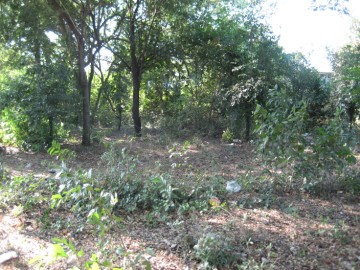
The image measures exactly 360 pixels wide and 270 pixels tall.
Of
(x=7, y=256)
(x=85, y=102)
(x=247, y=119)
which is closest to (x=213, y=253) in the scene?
(x=7, y=256)

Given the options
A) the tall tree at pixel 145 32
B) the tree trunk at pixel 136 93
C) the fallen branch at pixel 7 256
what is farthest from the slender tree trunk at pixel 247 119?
the fallen branch at pixel 7 256

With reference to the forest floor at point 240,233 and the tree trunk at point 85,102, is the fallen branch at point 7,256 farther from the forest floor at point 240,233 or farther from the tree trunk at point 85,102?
the tree trunk at point 85,102

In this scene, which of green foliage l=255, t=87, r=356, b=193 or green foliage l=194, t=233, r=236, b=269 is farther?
green foliage l=255, t=87, r=356, b=193

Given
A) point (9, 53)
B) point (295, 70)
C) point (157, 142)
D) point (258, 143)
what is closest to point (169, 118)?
point (157, 142)

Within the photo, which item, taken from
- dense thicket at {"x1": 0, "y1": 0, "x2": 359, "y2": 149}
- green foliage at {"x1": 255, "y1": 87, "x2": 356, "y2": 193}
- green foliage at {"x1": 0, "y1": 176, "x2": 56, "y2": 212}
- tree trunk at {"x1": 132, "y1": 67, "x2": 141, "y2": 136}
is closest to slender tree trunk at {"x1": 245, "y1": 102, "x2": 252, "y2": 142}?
dense thicket at {"x1": 0, "y1": 0, "x2": 359, "y2": 149}

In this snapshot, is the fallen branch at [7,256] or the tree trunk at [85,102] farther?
the tree trunk at [85,102]

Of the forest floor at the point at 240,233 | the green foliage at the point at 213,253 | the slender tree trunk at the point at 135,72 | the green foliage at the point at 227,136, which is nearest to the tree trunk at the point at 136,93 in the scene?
the slender tree trunk at the point at 135,72

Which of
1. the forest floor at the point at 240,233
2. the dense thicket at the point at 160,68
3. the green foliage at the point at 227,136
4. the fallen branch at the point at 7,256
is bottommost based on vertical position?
the fallen branch at the point at 7,256

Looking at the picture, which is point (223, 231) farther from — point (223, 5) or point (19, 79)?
point (223, 5)

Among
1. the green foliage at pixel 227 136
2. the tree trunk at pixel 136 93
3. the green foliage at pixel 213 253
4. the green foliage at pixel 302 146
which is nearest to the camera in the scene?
the green foliage at pixel 213 253

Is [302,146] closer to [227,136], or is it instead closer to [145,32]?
[227,136]

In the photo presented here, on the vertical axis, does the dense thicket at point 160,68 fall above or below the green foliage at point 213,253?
above

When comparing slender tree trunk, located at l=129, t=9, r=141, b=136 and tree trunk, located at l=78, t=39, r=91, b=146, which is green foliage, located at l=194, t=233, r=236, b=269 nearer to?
tree trunk, located at l=78, t=39, r=91, b=146

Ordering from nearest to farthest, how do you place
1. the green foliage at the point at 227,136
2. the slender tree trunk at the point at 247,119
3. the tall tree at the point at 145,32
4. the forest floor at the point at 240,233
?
1. the forest floor at the point at 240,233
2. the slender tree trunk at the point at 247,119
3. the green foliage at the point at 227,136
4. the tall tree at the point at 145,32
